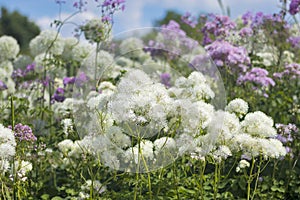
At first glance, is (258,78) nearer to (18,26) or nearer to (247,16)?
(247,16)

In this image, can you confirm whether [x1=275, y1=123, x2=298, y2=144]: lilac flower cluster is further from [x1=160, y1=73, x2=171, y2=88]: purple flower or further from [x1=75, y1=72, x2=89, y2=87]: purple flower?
[x1=75, y1=72, x2=89, y2=87]: purple flower

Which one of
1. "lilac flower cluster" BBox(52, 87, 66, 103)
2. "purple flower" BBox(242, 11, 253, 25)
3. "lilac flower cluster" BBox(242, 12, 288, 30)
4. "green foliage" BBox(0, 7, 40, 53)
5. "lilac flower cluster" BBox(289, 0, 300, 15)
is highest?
"green foliage" BBox(0, 7, 40, 53)

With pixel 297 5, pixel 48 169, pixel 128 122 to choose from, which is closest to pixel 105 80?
pixel 48 169

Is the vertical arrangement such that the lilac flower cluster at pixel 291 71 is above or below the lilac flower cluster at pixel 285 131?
above

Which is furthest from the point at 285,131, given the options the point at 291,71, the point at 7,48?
the point at 7,48

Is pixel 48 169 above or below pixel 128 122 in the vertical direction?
below

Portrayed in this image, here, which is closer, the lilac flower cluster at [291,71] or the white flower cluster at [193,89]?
the white flower cluster at [193,89]

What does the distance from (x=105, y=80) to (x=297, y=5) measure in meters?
1.84

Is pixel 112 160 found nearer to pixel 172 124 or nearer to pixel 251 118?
pixel 172 124

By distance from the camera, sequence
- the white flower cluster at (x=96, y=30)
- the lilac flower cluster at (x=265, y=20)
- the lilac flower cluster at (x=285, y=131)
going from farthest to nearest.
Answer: the lilac flower cluster at (x=265, y=20) < the white flower cluster at (x=96, y=30) < the lilac flower cluster at (x=285, y=131)

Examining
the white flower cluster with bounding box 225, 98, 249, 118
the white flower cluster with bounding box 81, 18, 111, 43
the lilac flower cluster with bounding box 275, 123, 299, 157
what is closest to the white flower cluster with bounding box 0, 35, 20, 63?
the white flower cluster with bounding box 81, 18, 111, 43

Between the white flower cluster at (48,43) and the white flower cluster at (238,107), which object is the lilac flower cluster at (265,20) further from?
the white flower cluster at (238,107)

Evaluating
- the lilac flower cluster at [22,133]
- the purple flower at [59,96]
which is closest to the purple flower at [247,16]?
the purple flower at [59,96]

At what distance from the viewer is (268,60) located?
5.30m
